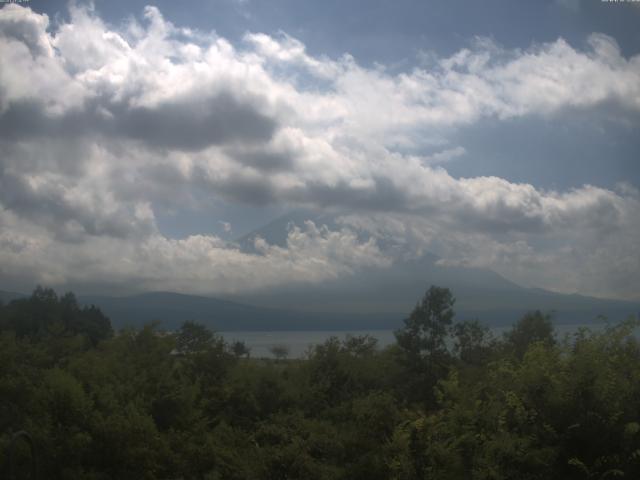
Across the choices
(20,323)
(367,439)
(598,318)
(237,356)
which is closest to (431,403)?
(237,356)

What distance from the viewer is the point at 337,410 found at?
23750 mm

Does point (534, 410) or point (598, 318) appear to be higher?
point (598, 318)

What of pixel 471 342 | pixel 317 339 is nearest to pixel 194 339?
pixel 317 339

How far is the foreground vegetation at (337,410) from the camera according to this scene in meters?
11.5

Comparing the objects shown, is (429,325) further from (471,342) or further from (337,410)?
(337,410)

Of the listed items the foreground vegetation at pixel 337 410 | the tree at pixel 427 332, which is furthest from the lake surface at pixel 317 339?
the tree at pixel 427 332

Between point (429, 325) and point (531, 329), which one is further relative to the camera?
point (531, 329)

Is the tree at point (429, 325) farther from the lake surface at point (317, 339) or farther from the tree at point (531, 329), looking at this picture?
→ the tree at point (531, 329)

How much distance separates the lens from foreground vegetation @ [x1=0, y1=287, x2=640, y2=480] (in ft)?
37.9

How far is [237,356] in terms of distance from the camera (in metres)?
32.9

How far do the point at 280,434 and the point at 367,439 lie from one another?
508 cm

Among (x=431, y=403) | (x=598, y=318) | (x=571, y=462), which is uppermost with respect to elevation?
(x=598, y=318)

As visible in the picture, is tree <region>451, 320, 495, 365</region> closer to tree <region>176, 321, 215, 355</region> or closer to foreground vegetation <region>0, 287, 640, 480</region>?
foreground vegetation <region>0, 287, 640, 480</region>

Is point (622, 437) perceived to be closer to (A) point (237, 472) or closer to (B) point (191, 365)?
(A) point (237, 472)
